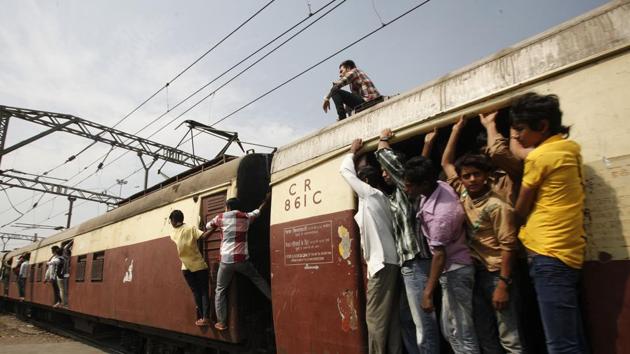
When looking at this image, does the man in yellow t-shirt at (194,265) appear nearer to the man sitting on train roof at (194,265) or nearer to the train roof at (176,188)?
the man sitting on train roof at (194,265)

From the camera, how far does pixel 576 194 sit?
81.8 inches

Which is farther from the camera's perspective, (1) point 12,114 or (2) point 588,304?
(1) point 12,114

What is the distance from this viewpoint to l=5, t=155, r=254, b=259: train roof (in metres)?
5.35

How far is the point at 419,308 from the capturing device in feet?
9.12

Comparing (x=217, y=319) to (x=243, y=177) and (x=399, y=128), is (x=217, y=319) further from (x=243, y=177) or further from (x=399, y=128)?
(x=399, y=128)

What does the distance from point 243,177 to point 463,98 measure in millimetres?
2925

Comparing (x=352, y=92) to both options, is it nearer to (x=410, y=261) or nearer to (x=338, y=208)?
(x=338, y=208)

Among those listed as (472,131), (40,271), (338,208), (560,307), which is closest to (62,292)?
(40,271)

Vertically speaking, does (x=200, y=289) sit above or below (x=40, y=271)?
below

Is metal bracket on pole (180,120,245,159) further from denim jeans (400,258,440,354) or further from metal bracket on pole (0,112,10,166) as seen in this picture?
metal bracket on pole (0,112,10,166)

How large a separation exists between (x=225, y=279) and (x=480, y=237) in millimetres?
3011

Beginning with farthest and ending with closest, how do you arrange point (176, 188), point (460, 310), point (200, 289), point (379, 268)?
point (176, 188), point (200, 289), point (379, 268), point (460, 310)

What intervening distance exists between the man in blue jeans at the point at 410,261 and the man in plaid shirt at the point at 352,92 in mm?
2352

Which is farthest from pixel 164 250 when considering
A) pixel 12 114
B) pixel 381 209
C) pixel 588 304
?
pixel 12 114
